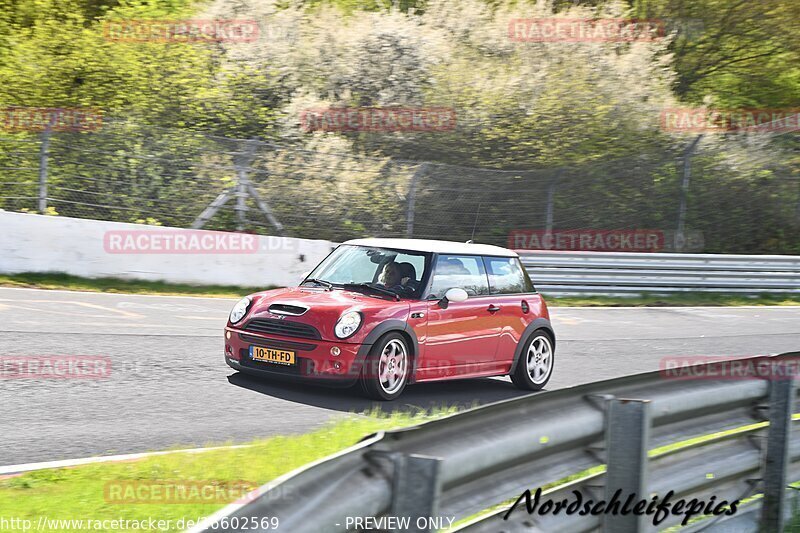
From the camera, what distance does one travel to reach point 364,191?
62.3ft

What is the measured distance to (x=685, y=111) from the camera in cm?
2736

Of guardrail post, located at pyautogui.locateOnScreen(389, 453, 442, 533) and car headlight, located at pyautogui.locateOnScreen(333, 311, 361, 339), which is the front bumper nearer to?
car headlight, located at pyautogui.locateOnScreen(333, 311, 361, 339)

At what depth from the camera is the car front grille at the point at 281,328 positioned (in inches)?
343

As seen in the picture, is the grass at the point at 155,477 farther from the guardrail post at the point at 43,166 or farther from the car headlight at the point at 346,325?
the guardrail post at the point at 43,166

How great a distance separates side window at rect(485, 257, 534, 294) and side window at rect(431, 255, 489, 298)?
115mm

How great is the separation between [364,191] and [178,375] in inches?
397

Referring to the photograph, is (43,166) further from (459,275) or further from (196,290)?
(459,275)

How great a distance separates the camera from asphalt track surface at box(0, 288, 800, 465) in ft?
23.2

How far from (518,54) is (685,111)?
4.81 m

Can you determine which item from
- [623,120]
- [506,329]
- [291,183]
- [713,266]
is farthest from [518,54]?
[506,329]

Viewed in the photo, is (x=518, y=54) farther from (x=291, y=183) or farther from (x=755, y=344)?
(x=755, y=344)

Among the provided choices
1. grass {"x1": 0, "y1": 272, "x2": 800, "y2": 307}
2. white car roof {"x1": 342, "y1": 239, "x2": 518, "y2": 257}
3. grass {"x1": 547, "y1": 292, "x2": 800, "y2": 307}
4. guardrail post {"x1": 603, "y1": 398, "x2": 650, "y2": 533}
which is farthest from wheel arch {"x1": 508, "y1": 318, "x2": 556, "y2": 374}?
grass {"x1": 547, "y1": 292, "x2": 800, "y2": 307}

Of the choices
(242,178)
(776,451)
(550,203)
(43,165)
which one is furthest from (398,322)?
(550,203)

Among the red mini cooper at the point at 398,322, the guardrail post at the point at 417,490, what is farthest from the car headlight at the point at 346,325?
the guardrail post at the point at 417,490
